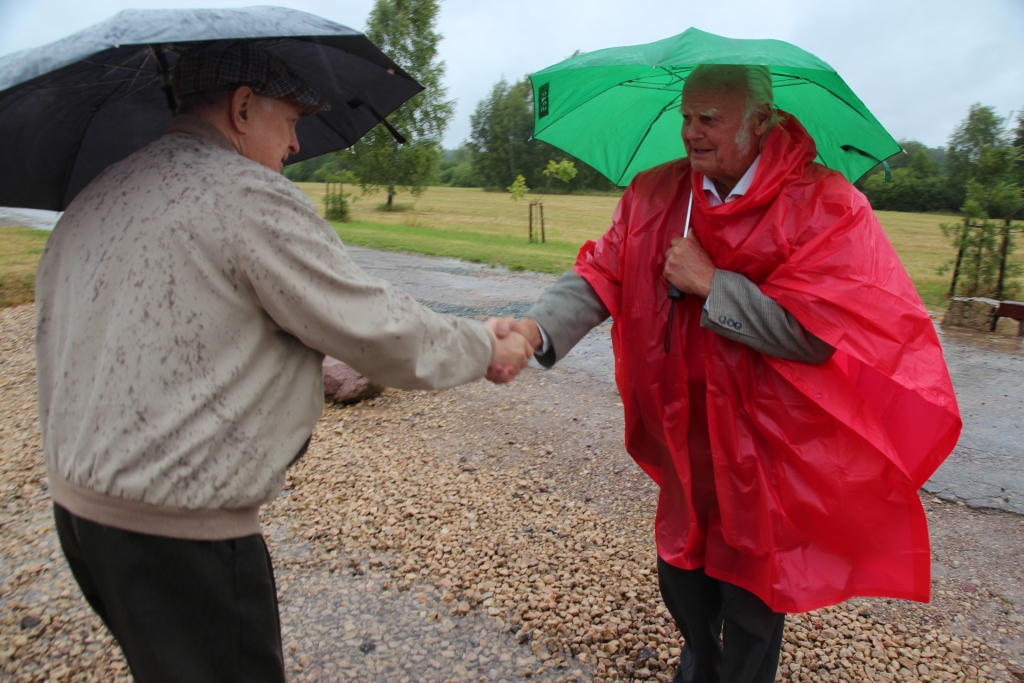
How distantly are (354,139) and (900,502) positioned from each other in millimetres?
2363

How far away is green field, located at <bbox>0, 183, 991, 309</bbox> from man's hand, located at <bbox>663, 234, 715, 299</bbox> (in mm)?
10187

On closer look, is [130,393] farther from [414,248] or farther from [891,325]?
[414,248]

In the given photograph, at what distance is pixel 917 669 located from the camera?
9.37 feet

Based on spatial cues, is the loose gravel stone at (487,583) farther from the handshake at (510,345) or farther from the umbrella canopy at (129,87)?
the umbrella canopy at (129,87)

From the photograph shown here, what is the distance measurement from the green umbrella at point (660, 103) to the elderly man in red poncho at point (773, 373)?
25 cm

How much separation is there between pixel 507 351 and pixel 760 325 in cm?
81

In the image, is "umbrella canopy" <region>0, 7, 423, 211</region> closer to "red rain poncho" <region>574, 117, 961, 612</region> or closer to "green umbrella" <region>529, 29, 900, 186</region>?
"green umbrella" <region>529, 29, 900, 186</region>

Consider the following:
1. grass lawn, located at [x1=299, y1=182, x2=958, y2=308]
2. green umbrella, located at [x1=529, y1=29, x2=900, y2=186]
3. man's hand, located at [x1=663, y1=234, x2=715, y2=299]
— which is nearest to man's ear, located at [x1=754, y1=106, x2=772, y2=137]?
green umbrella, located at [x1=529, y1=29, x2=900, y2=186]

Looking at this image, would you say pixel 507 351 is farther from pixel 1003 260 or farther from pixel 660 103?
pixel 1003 260

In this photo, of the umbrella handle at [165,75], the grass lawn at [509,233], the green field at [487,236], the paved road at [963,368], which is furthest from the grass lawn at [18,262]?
the grass lawn at [509,233]

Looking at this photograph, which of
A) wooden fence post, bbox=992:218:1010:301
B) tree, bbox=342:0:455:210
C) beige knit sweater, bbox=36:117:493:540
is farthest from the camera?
tree, bbox=342:0:455:210

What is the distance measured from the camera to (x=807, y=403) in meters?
2.14

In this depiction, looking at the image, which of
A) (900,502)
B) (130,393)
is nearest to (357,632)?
(130,393)

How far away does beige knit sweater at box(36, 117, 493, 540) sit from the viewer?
1484mm
